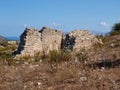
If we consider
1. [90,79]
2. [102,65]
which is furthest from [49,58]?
[90,79]

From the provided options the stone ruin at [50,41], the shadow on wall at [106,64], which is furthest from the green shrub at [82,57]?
the stone ruin at [50,41]

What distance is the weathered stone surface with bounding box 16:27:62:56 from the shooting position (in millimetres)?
18250

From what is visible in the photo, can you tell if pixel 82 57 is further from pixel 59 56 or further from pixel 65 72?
pixel 65 72

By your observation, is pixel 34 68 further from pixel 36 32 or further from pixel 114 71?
pixel 36 32

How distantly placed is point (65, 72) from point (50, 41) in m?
6.92

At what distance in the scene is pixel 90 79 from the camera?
36.0ft

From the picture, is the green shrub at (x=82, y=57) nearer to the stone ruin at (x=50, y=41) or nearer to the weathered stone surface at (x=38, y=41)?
the stone ruin at (x=50, y=41)

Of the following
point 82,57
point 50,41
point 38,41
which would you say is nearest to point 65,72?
point 82,57

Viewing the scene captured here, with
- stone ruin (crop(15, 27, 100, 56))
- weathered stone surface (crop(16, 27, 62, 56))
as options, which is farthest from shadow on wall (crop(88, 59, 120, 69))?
weathered stone surface (crop(16, 27, 62, 56))

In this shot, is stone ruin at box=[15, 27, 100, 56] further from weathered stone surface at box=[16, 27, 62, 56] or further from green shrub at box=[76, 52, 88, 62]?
green shrub at box=[76, 52, 88, 62]

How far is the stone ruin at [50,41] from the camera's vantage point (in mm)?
18309

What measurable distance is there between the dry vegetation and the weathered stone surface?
0.63 m

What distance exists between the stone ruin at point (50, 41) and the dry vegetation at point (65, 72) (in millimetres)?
716

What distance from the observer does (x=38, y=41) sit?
18531 mm
